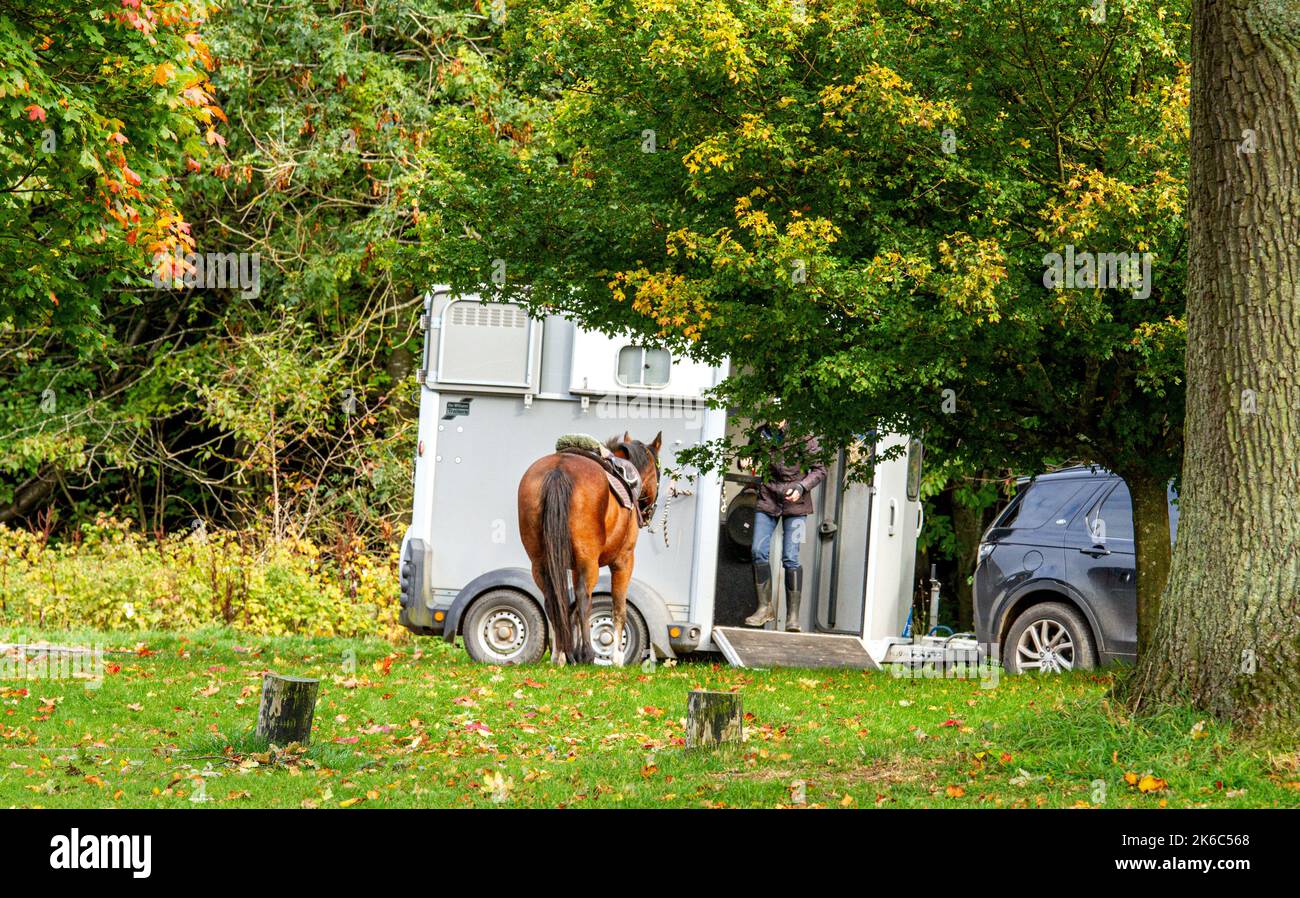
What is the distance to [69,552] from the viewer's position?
1897 centimetres

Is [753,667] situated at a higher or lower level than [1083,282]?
lower

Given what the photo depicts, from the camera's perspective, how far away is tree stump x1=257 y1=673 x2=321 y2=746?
869 cm

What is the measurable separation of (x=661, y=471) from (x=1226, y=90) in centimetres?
771

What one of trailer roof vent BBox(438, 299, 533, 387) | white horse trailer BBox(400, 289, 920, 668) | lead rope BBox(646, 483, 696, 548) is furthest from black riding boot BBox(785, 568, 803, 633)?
trailer roof vent BBox(438, 299, 533, 387)

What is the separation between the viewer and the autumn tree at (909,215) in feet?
35.5

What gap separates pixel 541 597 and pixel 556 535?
1.04 metres

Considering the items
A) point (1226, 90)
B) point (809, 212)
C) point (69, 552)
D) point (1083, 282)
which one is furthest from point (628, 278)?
point (69, 552)

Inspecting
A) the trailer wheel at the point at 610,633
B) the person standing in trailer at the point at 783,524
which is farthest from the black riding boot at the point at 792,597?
the trailer wheel at the point at 610,633

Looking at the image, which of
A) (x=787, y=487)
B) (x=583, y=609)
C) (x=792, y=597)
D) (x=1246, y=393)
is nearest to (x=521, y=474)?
(x=583, y=609)

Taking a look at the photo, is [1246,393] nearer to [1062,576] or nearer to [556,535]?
[1062,576]

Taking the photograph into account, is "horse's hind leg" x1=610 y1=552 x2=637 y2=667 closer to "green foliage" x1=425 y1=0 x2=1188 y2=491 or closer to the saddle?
the saddle

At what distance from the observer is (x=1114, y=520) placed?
13664 mm

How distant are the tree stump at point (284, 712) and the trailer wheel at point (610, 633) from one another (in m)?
5.34
